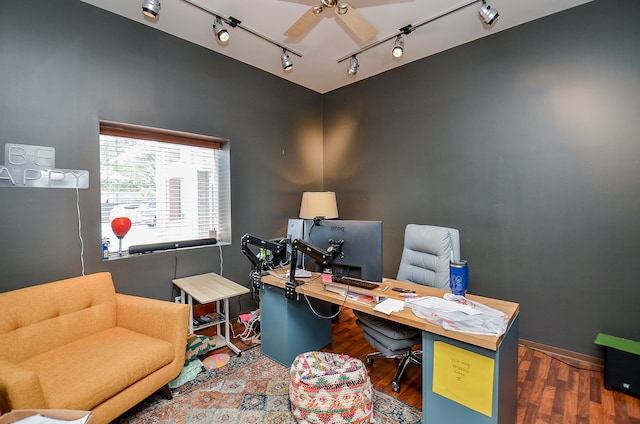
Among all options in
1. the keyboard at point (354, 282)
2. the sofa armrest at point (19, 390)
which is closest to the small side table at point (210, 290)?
the keyboard at point (354, 282)

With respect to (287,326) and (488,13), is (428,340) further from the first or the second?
(488,13)

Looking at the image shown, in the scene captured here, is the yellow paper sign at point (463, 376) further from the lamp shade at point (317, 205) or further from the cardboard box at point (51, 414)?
the lamp shade at point (317, 205)

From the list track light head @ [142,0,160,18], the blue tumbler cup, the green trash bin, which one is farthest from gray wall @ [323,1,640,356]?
track light head @ [142,0,160,18]

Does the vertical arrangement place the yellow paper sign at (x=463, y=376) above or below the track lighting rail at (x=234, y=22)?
below

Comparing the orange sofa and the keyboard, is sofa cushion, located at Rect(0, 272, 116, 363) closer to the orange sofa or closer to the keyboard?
the orange sofa

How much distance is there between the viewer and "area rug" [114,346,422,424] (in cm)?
166

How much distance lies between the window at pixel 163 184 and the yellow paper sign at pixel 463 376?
233 centimetres

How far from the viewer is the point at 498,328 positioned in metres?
1.23

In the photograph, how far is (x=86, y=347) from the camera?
1.71 meters

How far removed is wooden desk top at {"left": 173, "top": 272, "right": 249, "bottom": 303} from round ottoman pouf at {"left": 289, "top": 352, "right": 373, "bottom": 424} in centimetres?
87

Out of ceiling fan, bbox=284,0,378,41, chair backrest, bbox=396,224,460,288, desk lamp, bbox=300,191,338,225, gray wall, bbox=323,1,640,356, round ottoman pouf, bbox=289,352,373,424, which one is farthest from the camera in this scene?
desk lamp, bbox=300,191,338,225

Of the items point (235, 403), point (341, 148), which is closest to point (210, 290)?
point (235, 403)

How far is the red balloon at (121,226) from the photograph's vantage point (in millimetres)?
2305

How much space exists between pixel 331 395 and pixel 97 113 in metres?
2.61
